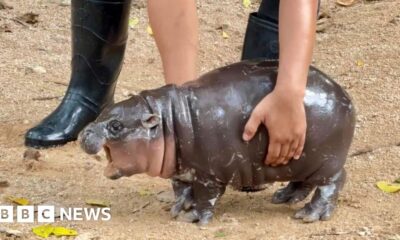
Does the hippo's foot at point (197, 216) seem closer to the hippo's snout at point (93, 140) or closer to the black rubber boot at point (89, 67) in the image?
the hippo's snout at point (93, 140)

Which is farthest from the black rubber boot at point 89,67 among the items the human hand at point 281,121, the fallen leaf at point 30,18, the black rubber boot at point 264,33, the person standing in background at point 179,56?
the fallen leaf at point 30,18

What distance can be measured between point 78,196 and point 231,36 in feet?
5.82

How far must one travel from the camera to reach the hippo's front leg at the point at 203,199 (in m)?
1.89

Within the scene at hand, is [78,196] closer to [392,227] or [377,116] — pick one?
[392,227]

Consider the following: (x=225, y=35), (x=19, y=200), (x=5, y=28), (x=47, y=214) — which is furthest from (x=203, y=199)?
(x=5, y=28)

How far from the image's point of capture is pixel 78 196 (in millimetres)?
2164

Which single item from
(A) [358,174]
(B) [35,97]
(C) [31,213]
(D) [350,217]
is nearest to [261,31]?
(A) [358,174]

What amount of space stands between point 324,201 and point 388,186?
0.26m

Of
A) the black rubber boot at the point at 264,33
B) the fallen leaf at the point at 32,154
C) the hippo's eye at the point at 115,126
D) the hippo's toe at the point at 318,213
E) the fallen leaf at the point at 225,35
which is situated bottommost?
the fallen leaf at the point at 225,35

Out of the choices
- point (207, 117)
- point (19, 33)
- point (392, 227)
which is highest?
point (207, 117)

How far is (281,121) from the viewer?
1.85 m

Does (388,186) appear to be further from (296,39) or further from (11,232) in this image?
(11,232)

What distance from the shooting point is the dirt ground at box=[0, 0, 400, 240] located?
76.2 inches

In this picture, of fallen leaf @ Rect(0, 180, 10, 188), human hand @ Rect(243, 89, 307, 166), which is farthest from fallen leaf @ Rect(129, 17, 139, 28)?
human hand @ Rect(243, 89, 307, 166)
